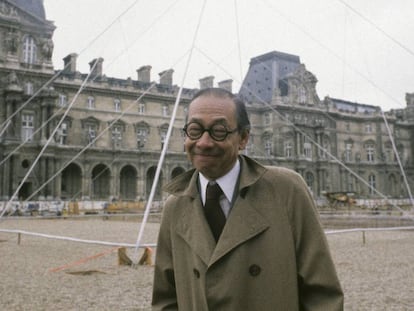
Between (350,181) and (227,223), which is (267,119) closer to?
(350,181)

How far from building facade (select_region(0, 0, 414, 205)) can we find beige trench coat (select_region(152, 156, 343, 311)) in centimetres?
1774

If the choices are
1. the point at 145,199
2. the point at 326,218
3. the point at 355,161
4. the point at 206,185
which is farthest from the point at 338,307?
the point at 355,161

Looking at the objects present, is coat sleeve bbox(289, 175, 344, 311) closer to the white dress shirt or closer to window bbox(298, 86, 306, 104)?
the white dress shirt

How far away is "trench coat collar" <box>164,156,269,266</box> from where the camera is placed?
1642mm

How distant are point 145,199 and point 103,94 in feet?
31.4

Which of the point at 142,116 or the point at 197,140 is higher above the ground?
the point at 142,116

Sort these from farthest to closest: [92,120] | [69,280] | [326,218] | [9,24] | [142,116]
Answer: [142,116]
[92,120]
[9,24]
[326,218]
[69,280]

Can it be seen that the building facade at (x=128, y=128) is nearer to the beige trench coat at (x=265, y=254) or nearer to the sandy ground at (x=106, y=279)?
the sandy ground at (x=106, y=279)

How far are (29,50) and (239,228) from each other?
3440cm

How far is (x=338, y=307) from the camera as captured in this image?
62.0 inches

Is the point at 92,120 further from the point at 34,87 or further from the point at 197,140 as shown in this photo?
the point at 197,140

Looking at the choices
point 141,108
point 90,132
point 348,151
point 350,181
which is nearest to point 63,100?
point 90,132

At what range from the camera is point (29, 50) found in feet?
107

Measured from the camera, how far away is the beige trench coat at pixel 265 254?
1622 mm
